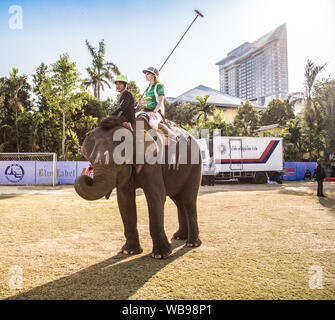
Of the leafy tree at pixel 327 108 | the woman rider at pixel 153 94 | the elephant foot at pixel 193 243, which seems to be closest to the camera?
the woman rider at pixel 153 94

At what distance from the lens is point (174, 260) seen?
16.8ft

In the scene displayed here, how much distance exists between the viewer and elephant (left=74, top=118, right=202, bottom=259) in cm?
446

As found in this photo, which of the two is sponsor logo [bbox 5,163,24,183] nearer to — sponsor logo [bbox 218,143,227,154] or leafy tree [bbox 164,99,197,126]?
sponsor logo [bbox 218,143,227,154]

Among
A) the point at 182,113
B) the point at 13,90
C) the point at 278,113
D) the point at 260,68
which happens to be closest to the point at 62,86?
the point at 13,90

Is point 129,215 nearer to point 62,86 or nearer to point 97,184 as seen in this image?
point 97,184

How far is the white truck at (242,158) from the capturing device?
23719mm

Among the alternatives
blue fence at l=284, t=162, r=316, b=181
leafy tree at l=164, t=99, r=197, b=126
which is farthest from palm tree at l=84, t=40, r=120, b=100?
blue fence at l=284, t=162, r=316, b=181

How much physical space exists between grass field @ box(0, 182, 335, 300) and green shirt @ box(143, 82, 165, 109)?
2.91 m

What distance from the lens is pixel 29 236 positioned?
679 centimetres

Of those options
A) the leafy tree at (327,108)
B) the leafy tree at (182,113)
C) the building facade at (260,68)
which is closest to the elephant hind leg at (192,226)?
the leafy tree at (327,108)

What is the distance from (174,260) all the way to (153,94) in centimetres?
318

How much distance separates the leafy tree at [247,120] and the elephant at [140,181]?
36.5 metres

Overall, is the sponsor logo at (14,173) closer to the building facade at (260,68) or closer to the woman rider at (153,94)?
the woman rider at (153,94)
